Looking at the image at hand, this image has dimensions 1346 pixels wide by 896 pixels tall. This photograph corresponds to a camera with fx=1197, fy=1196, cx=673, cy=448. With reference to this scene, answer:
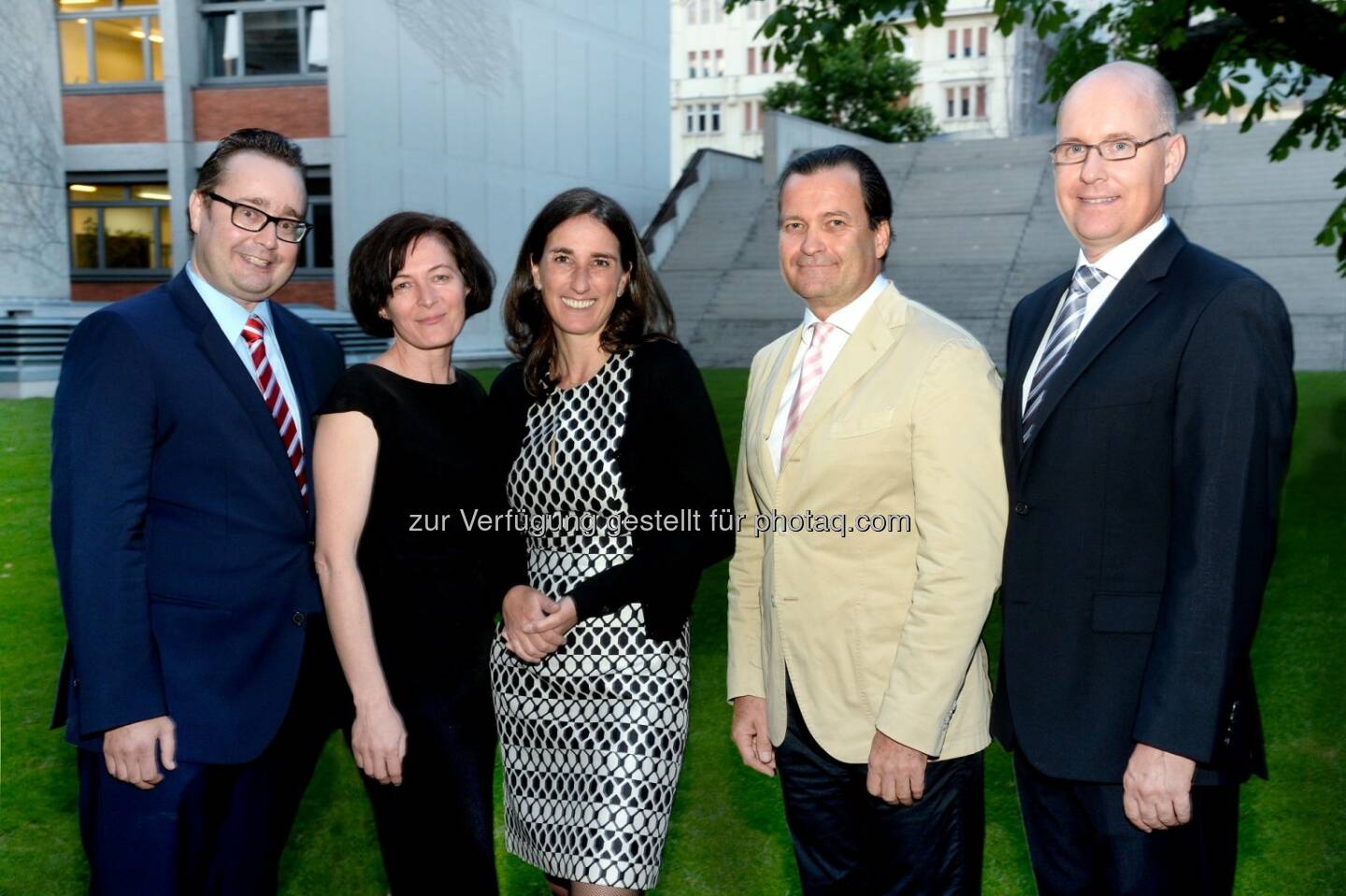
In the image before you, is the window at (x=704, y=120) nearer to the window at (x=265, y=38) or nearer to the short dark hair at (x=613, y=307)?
the window at (x=265, y=38)

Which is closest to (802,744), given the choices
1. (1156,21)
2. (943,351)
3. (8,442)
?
(943,351)

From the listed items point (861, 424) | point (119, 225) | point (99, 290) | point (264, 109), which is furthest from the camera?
point (99, 290)

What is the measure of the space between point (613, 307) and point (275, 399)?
920mm

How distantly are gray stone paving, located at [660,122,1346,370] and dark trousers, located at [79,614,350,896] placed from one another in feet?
64.4

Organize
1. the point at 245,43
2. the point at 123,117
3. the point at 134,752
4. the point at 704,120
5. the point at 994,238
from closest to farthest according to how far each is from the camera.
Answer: the point at 134,752
the point at 245,43
the point at 123,117
the point at 994,238
the point at 704,120

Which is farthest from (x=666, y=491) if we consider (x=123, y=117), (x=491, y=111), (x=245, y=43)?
(x=491, y=111)

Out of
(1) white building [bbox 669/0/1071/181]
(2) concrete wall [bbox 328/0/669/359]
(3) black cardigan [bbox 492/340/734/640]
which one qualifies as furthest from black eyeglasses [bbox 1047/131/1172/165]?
(1) white building [bbox 669/0/1071/181]

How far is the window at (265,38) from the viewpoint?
22.5 metres

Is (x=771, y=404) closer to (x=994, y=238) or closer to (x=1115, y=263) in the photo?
(x=1115, y=263)

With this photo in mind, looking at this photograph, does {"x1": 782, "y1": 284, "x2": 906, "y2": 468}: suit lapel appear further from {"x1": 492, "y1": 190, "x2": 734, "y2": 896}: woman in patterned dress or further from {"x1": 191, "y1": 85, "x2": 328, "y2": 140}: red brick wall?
{"x1": 191, "y1": 85, "x2": 328, "y2": 140}: red brick wall

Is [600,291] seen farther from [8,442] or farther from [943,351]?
[8,442]

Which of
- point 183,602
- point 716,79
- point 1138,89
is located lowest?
point 183,602

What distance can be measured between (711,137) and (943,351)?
77.7m

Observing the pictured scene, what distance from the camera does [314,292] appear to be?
22953 mm
